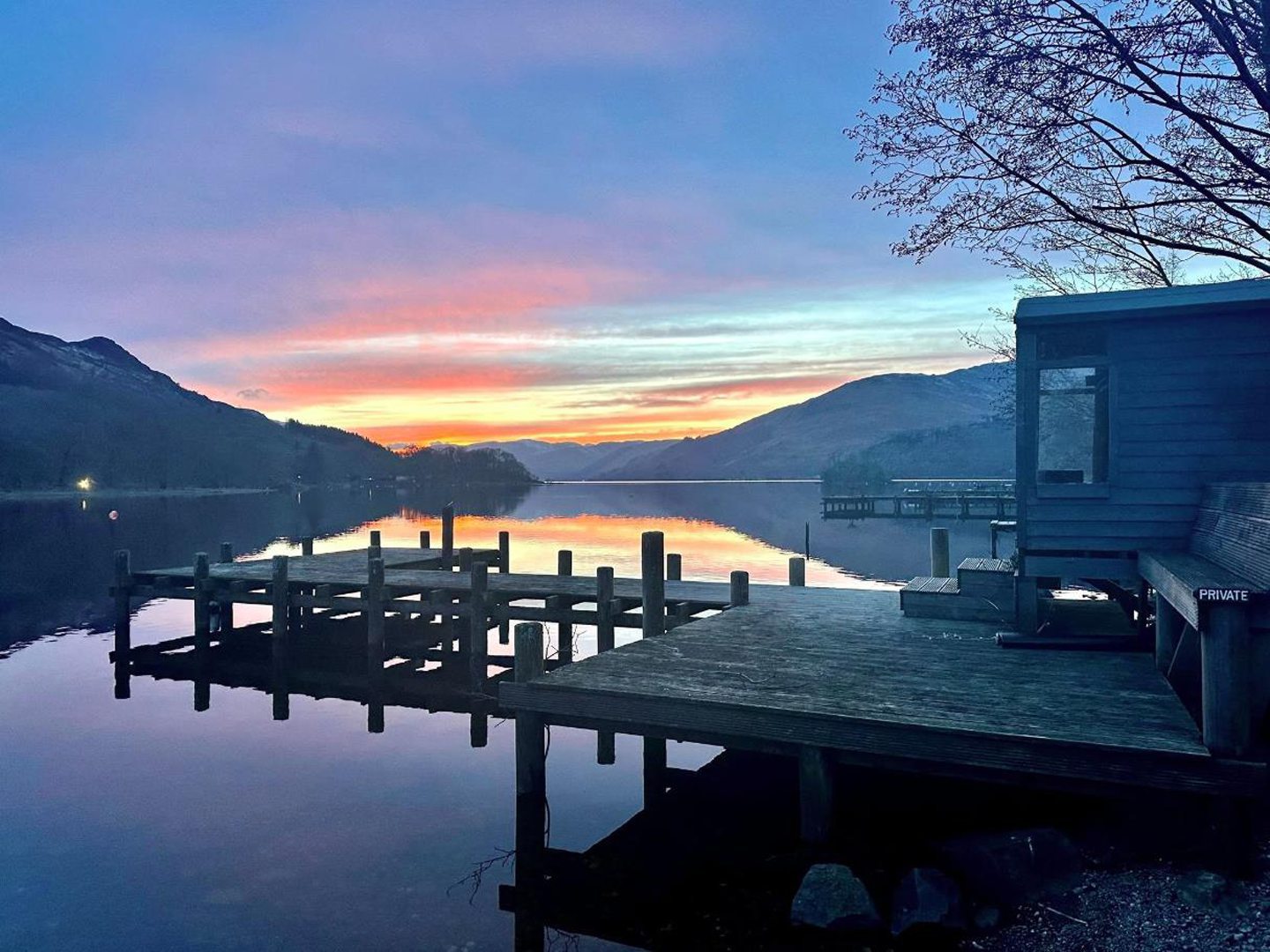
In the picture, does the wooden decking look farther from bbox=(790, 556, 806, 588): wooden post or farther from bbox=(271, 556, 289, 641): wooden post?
bbox=(271, 556, 289, 641): wooden post

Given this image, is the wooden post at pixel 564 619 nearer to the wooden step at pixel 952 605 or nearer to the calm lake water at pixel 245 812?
the calm lake water at pixel 245 812

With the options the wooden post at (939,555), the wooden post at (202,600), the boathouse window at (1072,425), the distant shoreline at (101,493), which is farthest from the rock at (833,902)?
the distant shoreline at (101,493)

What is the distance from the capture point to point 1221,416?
11.1m

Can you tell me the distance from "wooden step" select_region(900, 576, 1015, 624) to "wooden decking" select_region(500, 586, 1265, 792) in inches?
22.3

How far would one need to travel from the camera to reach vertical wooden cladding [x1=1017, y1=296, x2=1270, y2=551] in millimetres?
10992

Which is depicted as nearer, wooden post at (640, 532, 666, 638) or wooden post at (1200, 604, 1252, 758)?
wooden post at (1200, 604, 1252, 758)

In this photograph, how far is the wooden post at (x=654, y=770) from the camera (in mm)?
12938

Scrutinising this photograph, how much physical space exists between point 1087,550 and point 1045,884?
5.42m

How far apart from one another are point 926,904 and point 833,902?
78cm

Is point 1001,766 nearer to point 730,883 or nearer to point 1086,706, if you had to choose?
point 1086,706

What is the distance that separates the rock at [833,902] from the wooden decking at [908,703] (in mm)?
1117

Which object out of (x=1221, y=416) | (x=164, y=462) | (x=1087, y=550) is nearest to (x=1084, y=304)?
(x=1221, y=416)

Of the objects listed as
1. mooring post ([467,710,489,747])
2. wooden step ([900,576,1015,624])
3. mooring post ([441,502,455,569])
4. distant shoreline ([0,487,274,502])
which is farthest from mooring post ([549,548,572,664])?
distant shoreline ([0,487,274,502])

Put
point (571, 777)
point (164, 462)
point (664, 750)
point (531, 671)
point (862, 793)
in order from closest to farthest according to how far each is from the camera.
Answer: point (531, 671)
point (862, 793)
point (664, 750)
point (571, 777)
point (164, 462)
